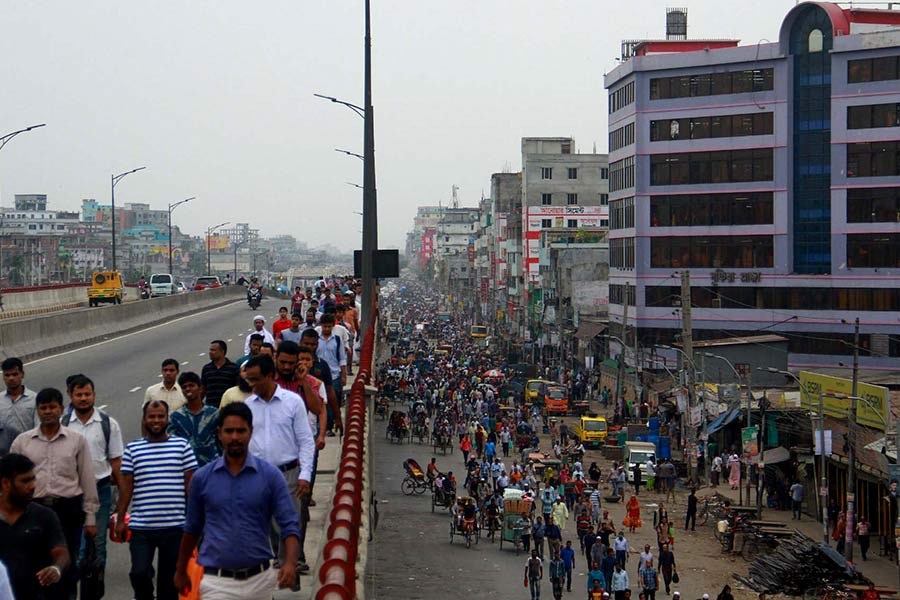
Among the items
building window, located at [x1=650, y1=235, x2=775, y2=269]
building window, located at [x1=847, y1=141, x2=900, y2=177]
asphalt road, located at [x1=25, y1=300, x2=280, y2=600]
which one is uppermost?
building window, located at [x1=847, y1=141, x2=900, y2=177]

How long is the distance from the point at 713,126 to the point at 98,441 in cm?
5777

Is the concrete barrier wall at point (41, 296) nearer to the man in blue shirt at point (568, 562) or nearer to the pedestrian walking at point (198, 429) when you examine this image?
the man in blue shirt at point (568, 562)

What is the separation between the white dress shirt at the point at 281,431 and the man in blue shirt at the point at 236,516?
2.15 metres

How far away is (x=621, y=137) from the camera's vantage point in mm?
71188

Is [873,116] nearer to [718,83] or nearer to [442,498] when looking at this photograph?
[718,83]

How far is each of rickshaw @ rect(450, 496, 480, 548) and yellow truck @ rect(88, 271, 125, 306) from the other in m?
32.8

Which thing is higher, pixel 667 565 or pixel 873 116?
pixel 873 116

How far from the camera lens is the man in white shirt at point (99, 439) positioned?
9867 millimetres

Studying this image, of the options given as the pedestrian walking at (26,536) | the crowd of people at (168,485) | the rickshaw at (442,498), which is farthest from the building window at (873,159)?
the pedestrian walking at (26,536)

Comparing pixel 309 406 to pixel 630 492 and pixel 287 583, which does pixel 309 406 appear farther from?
pixel 630 492

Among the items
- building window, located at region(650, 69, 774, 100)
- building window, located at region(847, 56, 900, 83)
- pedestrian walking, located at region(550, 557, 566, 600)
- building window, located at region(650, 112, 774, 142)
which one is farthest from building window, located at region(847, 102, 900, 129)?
pedestrian walking, located at region(550, 557, 566, 600)

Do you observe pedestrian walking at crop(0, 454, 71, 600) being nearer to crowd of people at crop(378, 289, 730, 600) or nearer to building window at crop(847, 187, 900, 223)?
crowd of people at crop(378, 289, 730, 600)

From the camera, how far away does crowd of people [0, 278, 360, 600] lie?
6.66m

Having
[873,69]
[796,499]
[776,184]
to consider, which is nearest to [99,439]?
[796,499]
